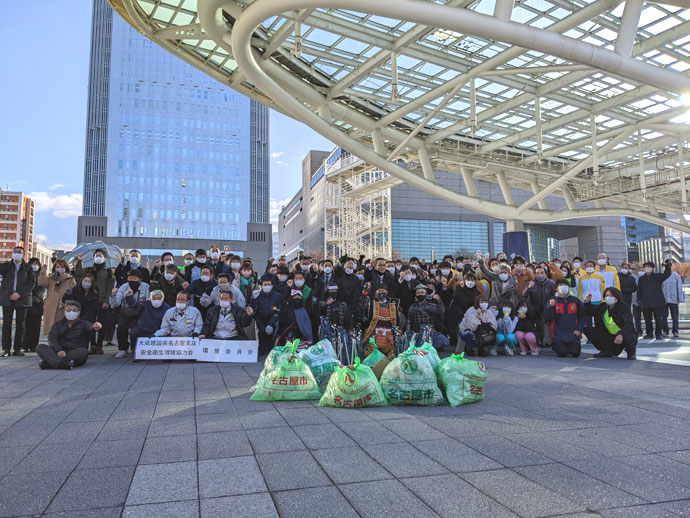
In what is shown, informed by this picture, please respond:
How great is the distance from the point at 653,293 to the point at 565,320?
4.23 metres

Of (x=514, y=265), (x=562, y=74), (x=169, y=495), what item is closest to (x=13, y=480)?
(x=169, y=495)

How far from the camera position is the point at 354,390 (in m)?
→ 5.42

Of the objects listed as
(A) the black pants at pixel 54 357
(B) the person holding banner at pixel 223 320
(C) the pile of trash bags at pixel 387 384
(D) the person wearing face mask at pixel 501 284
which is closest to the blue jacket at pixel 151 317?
(B) the person holding banner at pixel 223 320

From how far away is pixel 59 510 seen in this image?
9.46ft

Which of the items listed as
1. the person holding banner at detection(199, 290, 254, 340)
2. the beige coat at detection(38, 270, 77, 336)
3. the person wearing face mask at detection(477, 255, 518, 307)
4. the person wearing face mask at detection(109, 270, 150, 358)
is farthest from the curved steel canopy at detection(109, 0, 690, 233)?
the beige coat at detection(38, 270, 77, 336)

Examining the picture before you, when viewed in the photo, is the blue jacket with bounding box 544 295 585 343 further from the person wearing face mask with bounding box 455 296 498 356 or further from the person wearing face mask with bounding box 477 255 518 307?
→ the person wearing face mask with bounding box 455 296 498 356

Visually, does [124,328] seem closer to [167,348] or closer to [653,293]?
[167,348]

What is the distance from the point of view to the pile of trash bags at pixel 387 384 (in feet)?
17.9

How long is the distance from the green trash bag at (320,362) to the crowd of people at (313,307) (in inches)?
63.2

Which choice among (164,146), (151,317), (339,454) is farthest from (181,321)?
(164,146)

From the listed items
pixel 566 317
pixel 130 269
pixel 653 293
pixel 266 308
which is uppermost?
pixel 130 269

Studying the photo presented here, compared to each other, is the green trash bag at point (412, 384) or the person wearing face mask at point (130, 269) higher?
the person wearing face mask at point (130, 269)

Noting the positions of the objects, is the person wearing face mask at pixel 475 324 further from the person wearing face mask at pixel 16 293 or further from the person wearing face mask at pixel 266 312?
the person wearing face mask at pixel 16 293

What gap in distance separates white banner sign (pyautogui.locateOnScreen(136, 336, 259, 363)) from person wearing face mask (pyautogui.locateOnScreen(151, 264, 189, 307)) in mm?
1473
